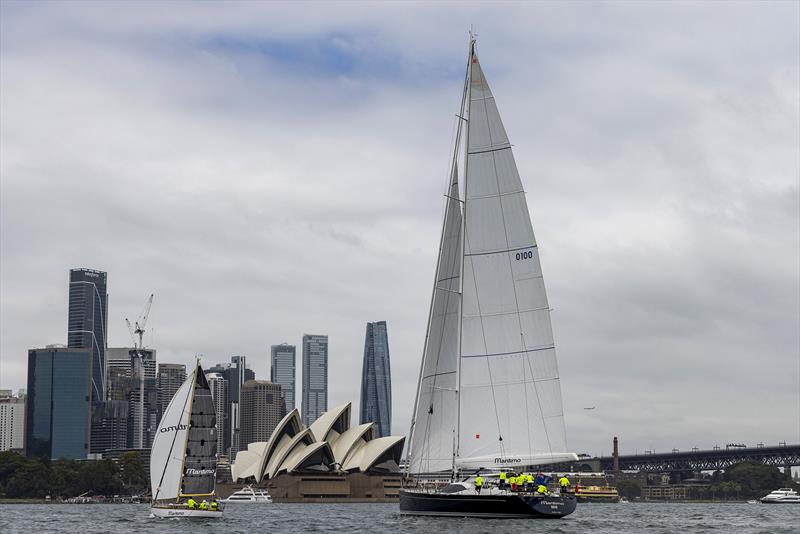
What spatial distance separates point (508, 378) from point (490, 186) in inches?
309

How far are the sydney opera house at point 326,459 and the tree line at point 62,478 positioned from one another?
91.8 ft

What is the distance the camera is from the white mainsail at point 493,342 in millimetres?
46250

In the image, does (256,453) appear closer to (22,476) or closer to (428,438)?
(22,476)

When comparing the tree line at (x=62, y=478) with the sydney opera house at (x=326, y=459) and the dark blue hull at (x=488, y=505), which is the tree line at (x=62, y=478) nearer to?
the sydney opera house at (x=326, y=459)

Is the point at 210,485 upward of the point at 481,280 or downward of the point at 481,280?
downward

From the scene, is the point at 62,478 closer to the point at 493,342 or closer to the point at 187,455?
the point at 187,455

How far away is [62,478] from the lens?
6555 inches

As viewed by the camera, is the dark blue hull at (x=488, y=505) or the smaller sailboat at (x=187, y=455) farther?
the smaller sailboat at (x=187, y=455)

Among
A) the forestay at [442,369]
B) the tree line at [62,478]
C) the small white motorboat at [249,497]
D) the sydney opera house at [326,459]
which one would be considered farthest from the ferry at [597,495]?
the forestay at [442,369]

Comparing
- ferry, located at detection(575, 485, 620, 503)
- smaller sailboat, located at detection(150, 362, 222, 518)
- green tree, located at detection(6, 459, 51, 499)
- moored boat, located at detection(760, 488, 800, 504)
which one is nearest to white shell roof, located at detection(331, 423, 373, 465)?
ferry, located at detection(575, 485, 620, 503)

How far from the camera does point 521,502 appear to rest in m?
44.7

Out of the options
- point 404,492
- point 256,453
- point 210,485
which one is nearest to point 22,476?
point 256,453

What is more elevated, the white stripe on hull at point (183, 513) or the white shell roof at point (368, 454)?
the white shell roof at point (368, 454)

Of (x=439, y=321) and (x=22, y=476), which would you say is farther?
(x=22, y=476)
